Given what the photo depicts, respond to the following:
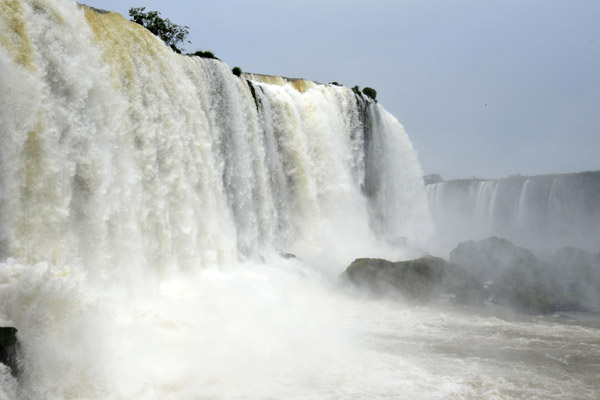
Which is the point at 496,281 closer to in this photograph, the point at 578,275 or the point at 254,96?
the point at 578,275

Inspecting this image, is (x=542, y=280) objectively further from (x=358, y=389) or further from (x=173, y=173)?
(x=173, y=173)

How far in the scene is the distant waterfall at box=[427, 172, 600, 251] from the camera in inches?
976

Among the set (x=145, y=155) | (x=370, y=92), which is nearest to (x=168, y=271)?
(x=145, y=155)

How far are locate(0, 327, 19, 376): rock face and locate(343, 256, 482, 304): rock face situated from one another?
9.34m

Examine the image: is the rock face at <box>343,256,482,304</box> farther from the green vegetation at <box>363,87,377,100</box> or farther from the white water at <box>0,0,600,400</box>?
the green vegetation at <box>363,87,377,100</box>

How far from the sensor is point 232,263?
12.2 metres

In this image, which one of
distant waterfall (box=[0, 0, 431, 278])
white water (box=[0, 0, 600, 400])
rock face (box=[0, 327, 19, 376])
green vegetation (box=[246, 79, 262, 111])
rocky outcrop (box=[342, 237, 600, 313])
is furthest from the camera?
green vegetation (box=[246, 79, 262, 111])

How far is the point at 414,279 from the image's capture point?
13.1 meters

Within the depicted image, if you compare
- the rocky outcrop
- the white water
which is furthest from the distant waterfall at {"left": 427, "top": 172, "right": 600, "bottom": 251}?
the white water

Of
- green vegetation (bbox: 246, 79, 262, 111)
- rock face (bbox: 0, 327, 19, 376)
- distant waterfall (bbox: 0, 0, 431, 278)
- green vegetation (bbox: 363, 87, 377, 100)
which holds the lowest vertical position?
rock face (bbox: 0, 327, 19, 376)

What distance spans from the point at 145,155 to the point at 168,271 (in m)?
2.47

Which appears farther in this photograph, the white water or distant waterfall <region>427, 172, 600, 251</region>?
distant waterfall <region>427, 172, 600, 251</region>

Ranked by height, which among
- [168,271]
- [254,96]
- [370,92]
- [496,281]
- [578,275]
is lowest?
[496,281]

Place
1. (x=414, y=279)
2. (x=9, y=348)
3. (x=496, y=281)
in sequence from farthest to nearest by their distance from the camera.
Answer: (x=496, y=281) → (x=414, y=279) → (x=9, y=348)
